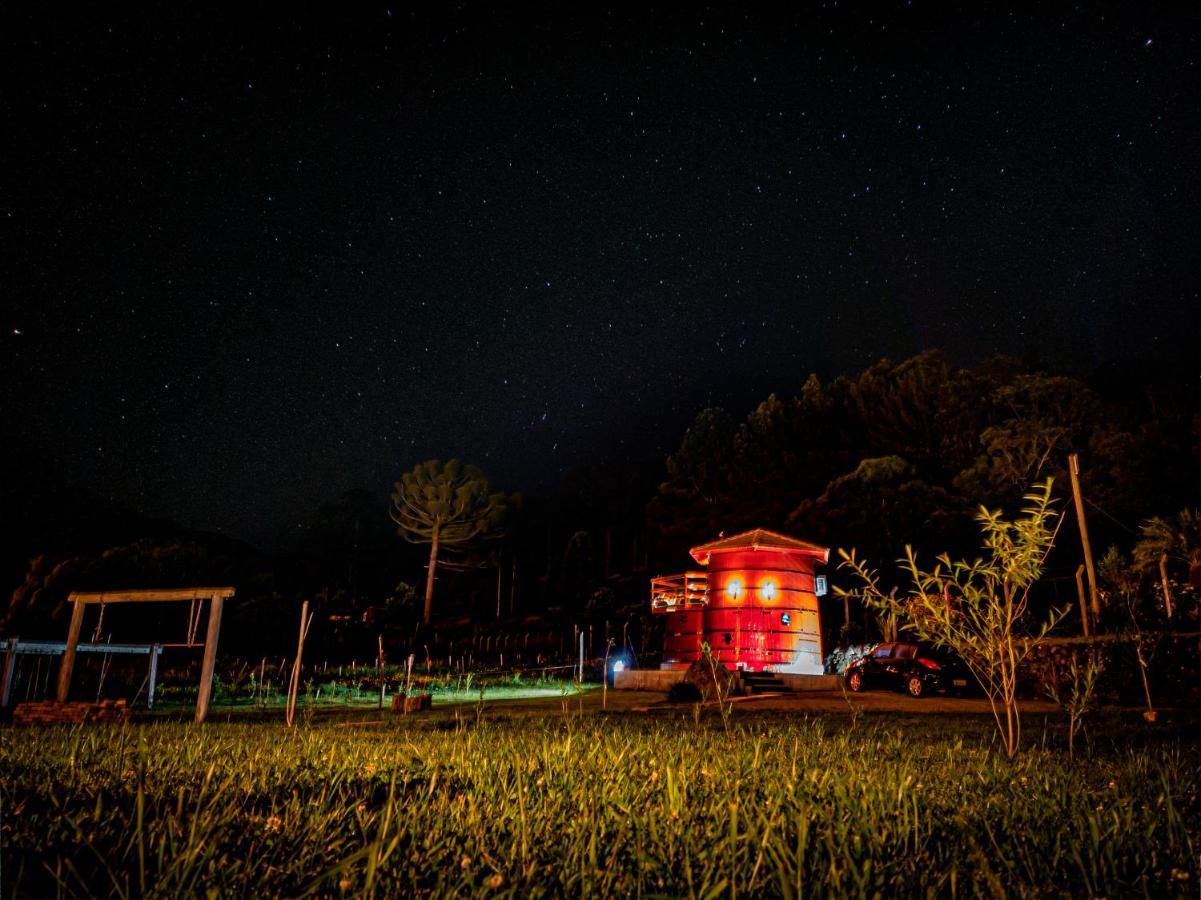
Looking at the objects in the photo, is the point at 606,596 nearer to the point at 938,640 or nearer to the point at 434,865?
the point at 938,640

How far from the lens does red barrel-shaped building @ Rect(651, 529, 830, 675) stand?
18.5 meters

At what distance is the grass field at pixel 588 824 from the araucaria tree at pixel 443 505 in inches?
1236

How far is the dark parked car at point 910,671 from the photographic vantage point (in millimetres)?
14249

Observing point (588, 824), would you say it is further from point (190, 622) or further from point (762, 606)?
point (762, 606)

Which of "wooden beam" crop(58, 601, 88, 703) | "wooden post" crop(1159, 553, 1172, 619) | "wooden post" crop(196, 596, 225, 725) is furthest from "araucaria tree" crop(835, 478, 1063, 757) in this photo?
"wooden beam" crop(58, 601, 88, 703)

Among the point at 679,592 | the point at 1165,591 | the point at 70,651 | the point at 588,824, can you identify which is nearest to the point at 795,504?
the point at 679,592

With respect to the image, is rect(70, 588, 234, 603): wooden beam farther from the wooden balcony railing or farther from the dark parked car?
the wooden balcony railing

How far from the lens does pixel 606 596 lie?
32.8m

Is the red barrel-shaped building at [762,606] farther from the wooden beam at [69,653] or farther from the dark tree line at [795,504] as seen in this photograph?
the wooden beam at [69,653]

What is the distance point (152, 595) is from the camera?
32.3ft

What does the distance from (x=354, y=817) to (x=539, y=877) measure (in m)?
0.93

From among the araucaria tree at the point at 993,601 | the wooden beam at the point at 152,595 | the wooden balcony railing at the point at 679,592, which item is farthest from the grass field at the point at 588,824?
the wooden balcony railing at the point at 679,592

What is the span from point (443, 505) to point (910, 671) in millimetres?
24975

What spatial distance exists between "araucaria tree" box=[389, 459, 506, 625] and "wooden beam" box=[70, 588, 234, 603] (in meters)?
24.6
